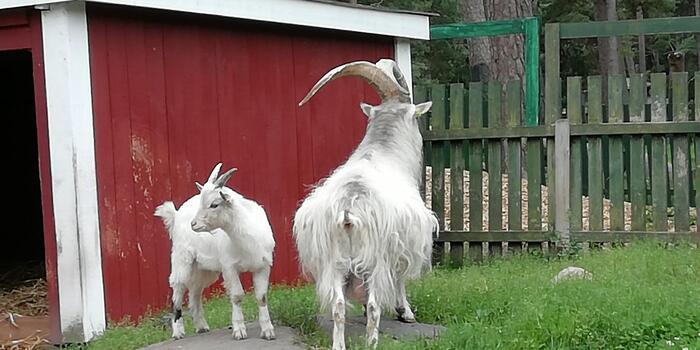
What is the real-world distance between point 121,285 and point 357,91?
3.57 m

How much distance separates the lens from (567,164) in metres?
9.11

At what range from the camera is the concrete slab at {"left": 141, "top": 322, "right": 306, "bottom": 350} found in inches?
227

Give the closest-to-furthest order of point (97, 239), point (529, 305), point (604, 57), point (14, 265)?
point (529, 305) < point (97, 239) < point (14, 265) < point (604, 57)

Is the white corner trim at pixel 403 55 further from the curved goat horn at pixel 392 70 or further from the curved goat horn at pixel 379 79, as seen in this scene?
A: the curved goat horn at pixel 379 79

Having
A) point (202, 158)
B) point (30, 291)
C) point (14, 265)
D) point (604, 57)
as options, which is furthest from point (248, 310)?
point (604, 57)

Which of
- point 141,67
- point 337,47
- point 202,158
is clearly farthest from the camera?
point 337,47

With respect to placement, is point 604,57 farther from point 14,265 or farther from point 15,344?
point 15,344

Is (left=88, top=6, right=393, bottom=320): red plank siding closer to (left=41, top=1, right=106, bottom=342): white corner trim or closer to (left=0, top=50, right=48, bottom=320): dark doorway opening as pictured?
(left=41, top=1, right=106, bottom=342): white corner trim

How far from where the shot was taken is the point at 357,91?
32.3ft

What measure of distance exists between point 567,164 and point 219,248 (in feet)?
13.9

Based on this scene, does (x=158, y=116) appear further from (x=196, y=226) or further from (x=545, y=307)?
(x=545, y=307)

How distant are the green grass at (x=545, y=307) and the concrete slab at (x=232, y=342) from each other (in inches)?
5.2

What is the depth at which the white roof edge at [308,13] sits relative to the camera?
7559 millimetres

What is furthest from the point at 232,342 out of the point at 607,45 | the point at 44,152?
the point at 607,45
